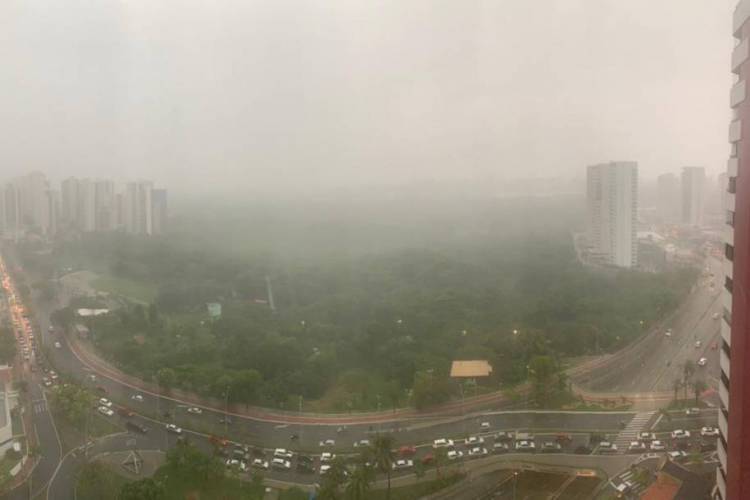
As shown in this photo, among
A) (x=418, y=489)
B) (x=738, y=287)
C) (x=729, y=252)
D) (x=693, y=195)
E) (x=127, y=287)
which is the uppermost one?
(x=693, y=195)

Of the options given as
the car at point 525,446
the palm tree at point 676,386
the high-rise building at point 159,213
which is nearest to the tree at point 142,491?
the car at point 525,446

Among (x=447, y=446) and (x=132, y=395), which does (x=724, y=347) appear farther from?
(x=132, y=395)

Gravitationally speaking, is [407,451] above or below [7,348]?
below

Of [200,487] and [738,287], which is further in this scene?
[200,487]

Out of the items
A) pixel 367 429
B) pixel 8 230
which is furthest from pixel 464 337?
pixel 8 230

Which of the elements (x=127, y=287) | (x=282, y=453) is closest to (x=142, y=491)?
(x=282, y=453)

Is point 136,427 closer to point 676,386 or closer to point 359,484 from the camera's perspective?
point 359,484

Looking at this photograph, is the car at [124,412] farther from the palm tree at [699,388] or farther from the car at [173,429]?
the palm tree at [699,388]
